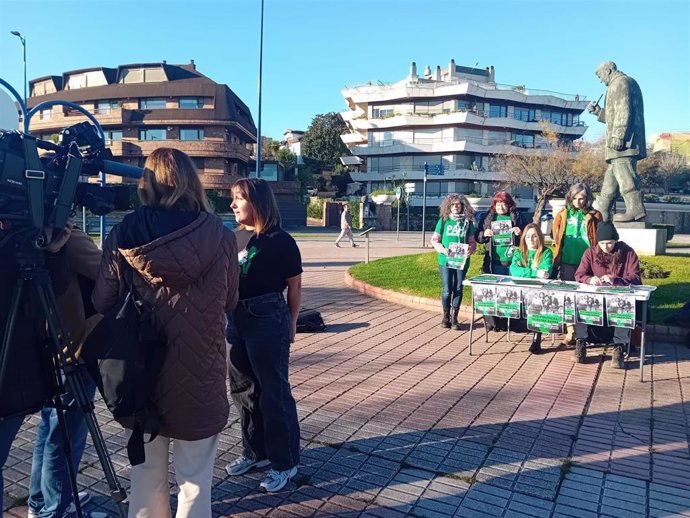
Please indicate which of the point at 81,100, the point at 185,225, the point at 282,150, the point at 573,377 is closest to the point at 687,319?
the point at 573,377

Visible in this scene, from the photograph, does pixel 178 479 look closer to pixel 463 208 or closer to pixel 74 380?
pixel 74 380

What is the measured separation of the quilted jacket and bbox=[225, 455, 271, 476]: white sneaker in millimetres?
1185

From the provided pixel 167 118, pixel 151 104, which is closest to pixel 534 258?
pixel 167 118

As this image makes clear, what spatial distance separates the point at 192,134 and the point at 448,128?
26073 mm

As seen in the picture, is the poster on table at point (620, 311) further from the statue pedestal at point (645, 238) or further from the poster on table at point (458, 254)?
the statue pedestal at point (645, 238)

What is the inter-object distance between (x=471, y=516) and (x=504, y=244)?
4689mm

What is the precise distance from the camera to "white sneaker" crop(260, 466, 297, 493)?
331 cm

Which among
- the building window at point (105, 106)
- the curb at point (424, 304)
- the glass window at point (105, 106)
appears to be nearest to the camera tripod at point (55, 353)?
the curb at point (424, 304)

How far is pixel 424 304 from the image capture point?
9.30 meters

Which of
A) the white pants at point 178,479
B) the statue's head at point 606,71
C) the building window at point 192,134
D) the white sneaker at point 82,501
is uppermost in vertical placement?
the building window at point 192,134

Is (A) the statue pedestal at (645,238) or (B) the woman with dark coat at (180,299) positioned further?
(A) the statue pedestal at (645,238)

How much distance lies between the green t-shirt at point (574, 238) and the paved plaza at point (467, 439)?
1139 mm

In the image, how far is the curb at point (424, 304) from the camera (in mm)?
7082

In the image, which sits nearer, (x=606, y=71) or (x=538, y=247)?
(x=538, y=247)
